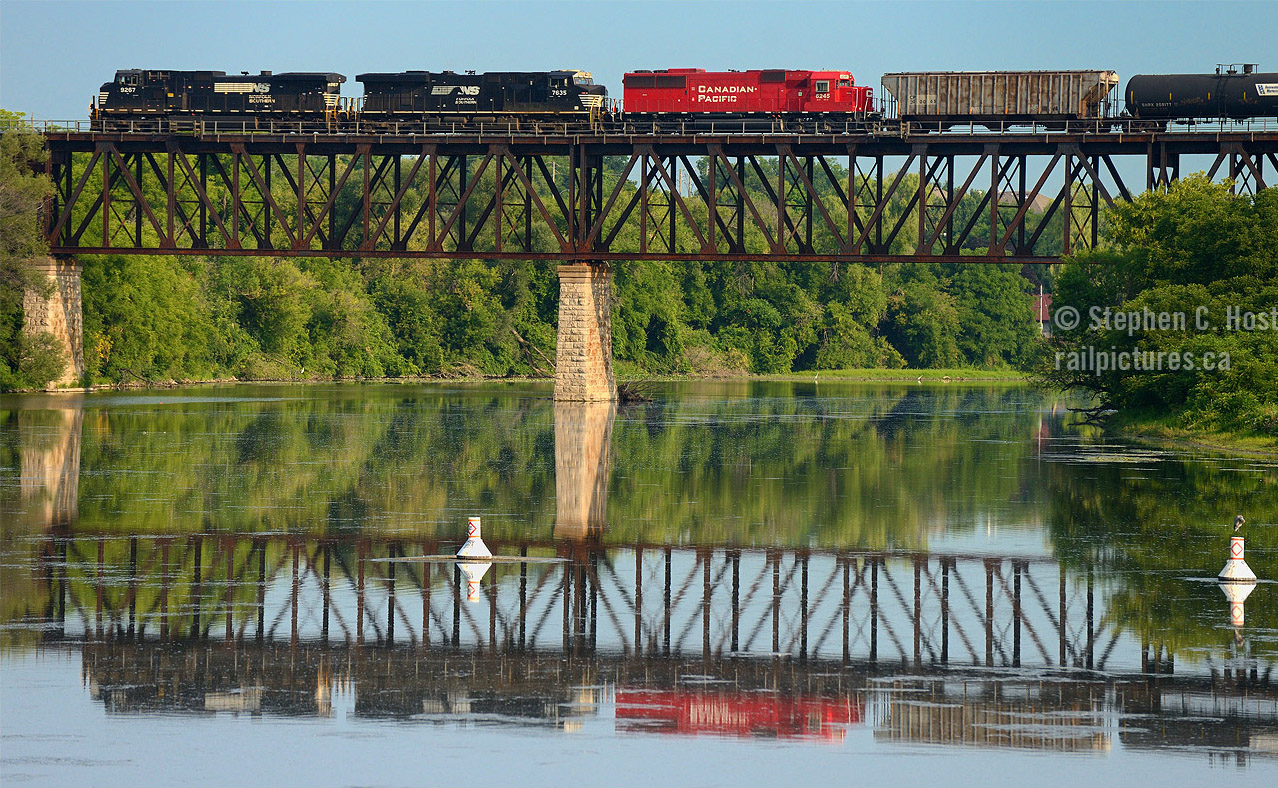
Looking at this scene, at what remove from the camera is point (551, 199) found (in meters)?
167

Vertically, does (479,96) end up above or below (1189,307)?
above

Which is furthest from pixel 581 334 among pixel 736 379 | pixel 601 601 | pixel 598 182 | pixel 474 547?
pixel 736 379

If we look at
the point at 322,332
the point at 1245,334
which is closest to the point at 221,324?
the point at 322,332

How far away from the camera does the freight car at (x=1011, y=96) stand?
74.9 m

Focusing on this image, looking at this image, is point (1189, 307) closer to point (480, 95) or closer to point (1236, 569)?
point (1236, 569)

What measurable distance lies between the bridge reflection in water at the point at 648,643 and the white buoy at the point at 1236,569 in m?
1.96

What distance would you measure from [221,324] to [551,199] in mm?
57470

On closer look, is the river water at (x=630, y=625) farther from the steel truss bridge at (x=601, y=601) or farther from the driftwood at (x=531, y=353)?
the driftwood at (x=531, y=353)

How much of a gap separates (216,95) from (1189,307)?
51.1 meters

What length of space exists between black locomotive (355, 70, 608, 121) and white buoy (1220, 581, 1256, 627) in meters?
59.4

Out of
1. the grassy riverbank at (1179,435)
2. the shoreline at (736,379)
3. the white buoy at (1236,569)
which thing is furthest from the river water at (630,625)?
the shoreline at (736,379)

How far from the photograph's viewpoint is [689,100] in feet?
255

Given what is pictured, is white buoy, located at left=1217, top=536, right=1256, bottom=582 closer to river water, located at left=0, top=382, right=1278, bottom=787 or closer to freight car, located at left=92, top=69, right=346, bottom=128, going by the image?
river water, located at left=0, top=382, right=1278, bottom=787

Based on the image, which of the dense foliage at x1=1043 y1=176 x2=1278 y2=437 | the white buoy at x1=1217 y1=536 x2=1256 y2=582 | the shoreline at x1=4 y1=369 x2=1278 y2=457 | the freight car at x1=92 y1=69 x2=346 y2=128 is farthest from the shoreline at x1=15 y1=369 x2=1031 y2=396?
the white buoy at x1=1217 y1=536 x2=1256 y2=582
